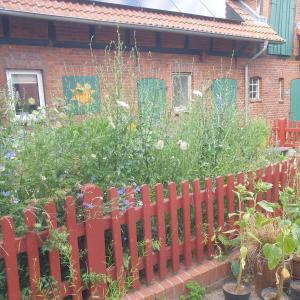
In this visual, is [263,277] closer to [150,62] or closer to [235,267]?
[235,267]

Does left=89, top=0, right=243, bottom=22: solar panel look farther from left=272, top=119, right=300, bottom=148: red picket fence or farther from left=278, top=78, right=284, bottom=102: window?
left=272, top=119, right=300, bottom=148: red picket fence

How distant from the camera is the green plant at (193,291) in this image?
2625 millimetres

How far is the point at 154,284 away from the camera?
103 inches

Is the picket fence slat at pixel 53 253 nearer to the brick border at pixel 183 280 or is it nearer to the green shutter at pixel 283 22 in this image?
the brick border at pixel 183 280

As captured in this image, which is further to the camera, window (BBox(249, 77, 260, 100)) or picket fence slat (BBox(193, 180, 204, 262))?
window (BBox(249, 77, 260, 100))

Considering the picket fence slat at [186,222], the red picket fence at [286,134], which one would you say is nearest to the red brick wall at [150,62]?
the picket fence slat at [186,222]

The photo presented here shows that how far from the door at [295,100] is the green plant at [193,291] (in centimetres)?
1134

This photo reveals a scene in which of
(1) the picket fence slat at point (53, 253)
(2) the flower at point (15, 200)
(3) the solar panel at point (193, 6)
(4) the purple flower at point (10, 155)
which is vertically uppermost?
(3) the solar panel at point (193, 6)

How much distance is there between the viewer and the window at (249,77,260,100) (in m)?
11.4

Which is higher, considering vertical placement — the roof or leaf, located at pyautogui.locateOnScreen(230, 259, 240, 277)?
the roof

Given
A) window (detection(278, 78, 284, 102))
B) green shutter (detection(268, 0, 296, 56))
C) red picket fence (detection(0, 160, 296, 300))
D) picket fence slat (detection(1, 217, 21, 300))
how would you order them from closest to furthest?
picket fence slat (detection(1, 217, 21, 300)) < red picket fence (detection(0, 160, 296, 300)) < green shutter (detection(268, 0, 296, 56)) < window (detection(278, 78, 284, 102))

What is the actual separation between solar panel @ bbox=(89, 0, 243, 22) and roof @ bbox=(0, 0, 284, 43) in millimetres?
114

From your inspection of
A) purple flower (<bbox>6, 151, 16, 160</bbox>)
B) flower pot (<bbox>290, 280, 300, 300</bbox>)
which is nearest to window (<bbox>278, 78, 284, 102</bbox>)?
flower pot (<bbox>290, 280, 300, 300</bbox>)

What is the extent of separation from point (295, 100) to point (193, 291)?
11746 millimetres
